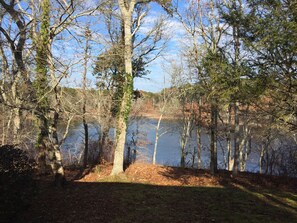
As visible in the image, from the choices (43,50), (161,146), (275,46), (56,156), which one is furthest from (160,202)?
(161,146)

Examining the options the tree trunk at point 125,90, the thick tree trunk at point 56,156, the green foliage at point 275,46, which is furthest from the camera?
the tree trunk at point 125,90

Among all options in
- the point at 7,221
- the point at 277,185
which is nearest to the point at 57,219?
the point at 7,221

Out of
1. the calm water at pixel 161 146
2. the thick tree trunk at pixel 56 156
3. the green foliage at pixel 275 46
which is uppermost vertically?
the green foliage at pixel 275 46

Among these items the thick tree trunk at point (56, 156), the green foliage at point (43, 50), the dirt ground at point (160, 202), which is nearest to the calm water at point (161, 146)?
the green foliage at point (43, 50)

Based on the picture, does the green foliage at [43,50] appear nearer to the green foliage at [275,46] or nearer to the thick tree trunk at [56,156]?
the thick tree trunk at [56,156]

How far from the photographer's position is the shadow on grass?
5223 mm

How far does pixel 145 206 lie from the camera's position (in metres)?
6.11

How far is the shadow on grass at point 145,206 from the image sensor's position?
5223 mm

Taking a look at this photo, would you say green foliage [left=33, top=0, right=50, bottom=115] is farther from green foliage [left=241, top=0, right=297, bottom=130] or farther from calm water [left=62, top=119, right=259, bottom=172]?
calm water [left=62, top=119, right=259, bottom=172]

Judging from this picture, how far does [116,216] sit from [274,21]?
4710mm

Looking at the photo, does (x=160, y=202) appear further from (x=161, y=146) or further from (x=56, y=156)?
(x=161, y=146)

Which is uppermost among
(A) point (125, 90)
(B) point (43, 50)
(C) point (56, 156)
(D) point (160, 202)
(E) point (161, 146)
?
(B) point (43, 50)

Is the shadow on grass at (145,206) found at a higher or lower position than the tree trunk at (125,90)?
lower

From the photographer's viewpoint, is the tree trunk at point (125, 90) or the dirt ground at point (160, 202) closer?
the dirt ground at point (160, 202)
